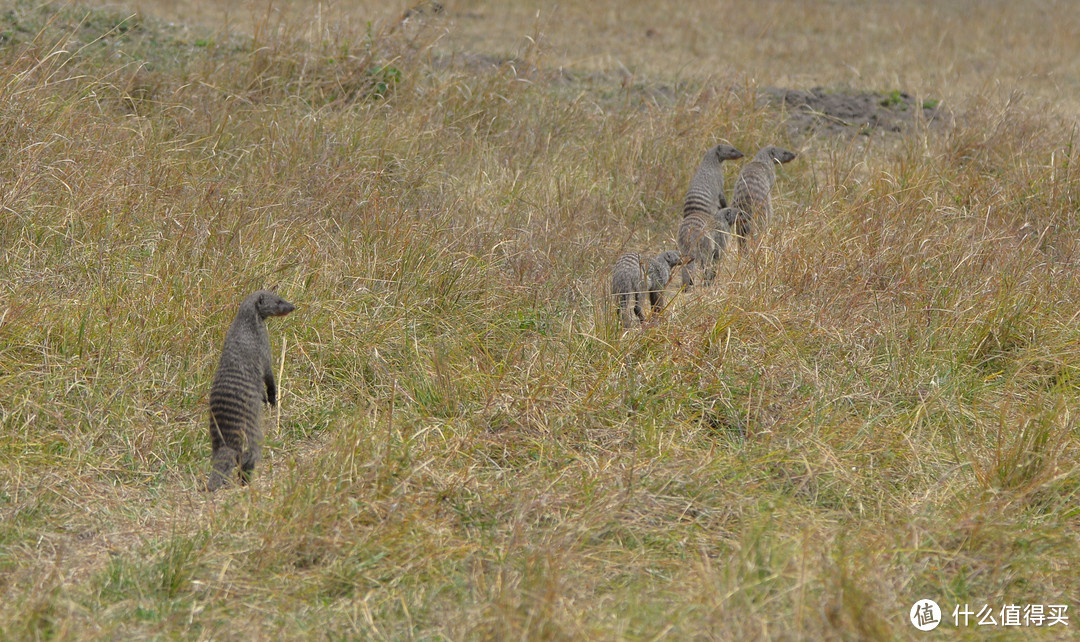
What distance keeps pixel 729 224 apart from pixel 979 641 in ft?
12.0

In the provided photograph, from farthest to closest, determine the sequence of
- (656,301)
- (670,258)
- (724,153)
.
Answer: (724,153) < (670,258) < (656,301)

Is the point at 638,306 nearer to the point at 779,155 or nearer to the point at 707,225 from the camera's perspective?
the point at 707,225

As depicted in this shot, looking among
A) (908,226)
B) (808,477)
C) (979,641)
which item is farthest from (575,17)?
(979,641)

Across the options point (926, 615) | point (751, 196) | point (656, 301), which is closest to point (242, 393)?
point (656, 301)

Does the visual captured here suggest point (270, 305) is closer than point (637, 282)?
Yes

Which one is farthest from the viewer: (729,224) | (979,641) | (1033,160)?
(1033,160)

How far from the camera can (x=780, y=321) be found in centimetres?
459

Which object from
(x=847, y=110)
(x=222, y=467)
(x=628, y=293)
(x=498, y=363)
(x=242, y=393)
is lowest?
(x=222, y=467)

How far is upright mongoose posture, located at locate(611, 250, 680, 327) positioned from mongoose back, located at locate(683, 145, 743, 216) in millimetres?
1370

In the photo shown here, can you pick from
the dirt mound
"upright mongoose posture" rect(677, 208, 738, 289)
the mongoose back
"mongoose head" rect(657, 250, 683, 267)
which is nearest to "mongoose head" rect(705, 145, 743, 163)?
the mongoose back

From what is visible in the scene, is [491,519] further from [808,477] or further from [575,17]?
[575,17]

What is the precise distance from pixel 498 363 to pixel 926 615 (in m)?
2.11

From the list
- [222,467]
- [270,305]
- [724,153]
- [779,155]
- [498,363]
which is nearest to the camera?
[222,467]

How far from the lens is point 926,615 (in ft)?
9.99
